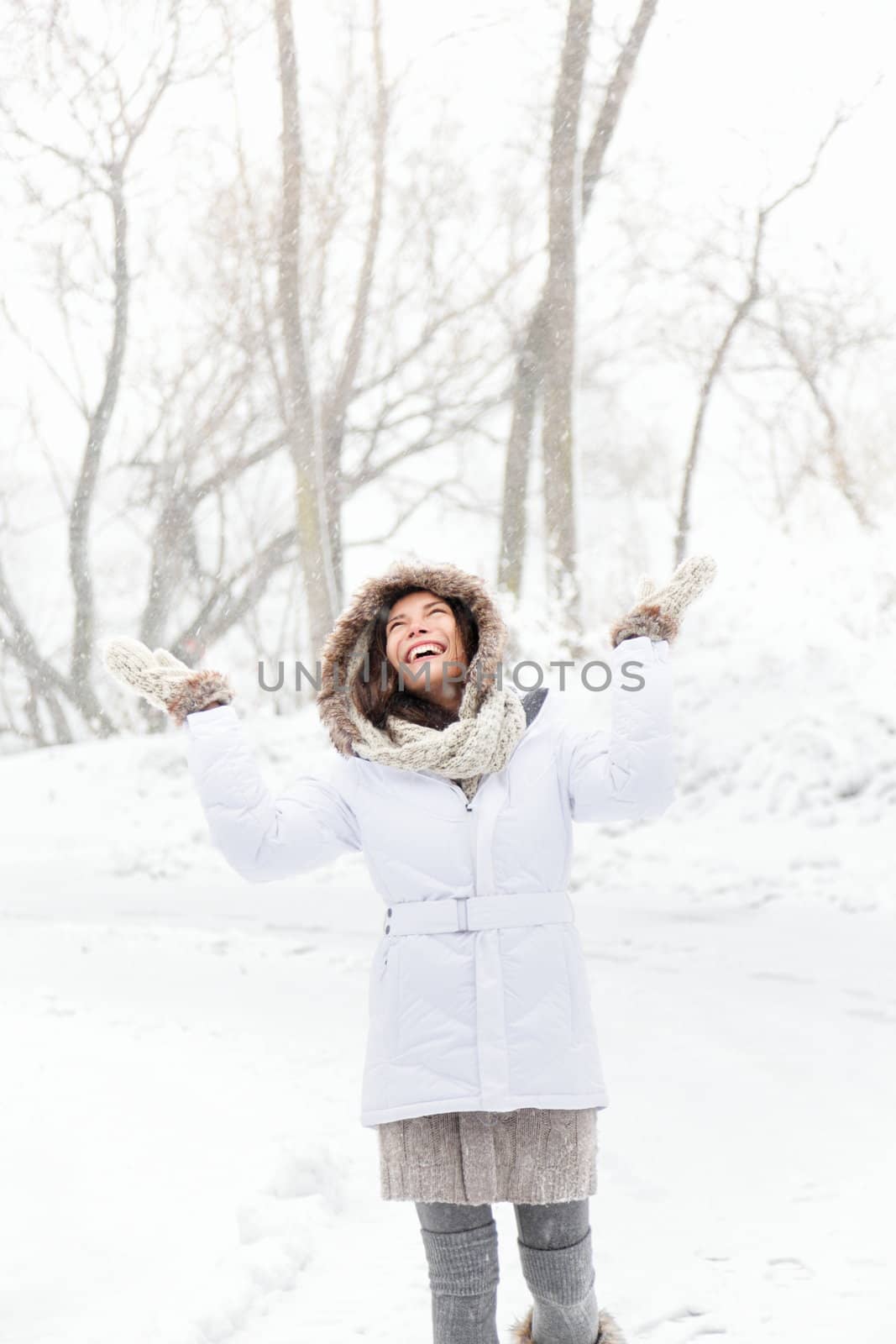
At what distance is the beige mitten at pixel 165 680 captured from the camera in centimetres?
256

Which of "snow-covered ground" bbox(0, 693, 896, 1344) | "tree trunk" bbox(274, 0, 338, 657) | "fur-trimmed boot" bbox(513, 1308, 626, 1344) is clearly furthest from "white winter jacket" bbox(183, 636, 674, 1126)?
"tree trunk" bbox(274, 0, 338, 657)

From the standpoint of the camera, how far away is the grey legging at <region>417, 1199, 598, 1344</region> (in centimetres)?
234

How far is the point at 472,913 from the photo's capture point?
238 centimetres

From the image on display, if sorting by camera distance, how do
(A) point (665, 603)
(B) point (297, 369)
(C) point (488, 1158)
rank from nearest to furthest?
(C) point (488, 1158)
(A) point (665, 603)
(B) point (297, 369)

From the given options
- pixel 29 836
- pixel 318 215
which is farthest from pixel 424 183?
pixel 29 836

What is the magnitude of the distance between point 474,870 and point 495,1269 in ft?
2.44

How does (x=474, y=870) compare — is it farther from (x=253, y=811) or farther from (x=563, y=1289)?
(x=563, y=1289)

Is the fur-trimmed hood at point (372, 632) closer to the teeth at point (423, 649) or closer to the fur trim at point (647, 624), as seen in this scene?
the teeth at point (423, 649)

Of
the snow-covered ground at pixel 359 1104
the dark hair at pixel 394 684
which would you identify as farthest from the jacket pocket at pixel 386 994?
the snow-covered ground at pixel 359 1104

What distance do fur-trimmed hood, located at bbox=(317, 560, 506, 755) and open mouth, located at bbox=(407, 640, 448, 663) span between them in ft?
0.26

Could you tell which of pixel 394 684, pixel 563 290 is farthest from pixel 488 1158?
pixel 563 290

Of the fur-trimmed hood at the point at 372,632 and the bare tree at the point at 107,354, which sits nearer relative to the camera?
the fur-trimmed hood at the point at 372,632

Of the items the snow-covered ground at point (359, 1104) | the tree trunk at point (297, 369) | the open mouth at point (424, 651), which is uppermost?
the tree trunk at point (297, 369)

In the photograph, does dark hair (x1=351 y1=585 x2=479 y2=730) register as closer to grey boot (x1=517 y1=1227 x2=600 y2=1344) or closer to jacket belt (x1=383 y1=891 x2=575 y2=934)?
jacket belt (x1=383 y1=891 x2=575 y2=934)
